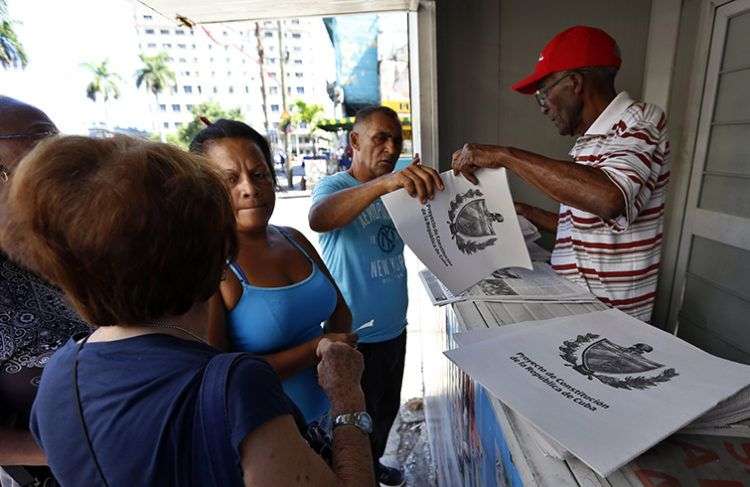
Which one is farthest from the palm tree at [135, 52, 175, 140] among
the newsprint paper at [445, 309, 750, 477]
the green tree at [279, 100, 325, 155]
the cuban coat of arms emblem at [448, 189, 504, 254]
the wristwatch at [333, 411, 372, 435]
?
the newsprint paper at [445, 309, 750, 477]

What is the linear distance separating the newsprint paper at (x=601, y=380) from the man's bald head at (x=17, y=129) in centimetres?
108

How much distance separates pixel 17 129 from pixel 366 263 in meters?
1.09

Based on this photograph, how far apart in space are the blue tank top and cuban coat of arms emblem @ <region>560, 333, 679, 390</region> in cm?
67

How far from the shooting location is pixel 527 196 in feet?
8.07

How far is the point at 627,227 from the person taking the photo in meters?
1.15

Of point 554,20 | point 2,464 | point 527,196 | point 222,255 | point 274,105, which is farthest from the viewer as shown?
point 274,105

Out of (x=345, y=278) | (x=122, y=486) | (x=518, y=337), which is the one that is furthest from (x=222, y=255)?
(x=345, y=278)

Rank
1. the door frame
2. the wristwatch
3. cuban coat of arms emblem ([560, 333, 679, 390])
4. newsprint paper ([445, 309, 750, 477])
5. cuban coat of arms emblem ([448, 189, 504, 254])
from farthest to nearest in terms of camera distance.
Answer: the door frame
cuban coat of arms emblem ([448, 189, 504, 254])
the wristwatch
cuban coat of arms emblem ([560, 333, 679, 390])
newsprint paper ([445, 309, 750, 477])

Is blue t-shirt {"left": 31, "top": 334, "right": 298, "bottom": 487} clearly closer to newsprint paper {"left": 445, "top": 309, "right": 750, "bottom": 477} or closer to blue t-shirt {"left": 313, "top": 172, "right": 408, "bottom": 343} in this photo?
newsprint paper {"left": 445, "top": 309, "right": 750, "bottom": 477}

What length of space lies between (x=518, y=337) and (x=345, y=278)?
34.8 inches

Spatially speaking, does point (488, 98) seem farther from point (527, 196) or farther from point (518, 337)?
point (518, 337)

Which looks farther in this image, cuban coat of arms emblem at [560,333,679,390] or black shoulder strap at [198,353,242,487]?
cuban coat of arms emblem at [560,333,679,390]

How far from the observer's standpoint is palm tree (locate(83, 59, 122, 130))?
35.8 meters

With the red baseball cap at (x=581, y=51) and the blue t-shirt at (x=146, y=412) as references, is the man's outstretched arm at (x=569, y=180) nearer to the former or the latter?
the red baseball cap at (x=581, y=51)
